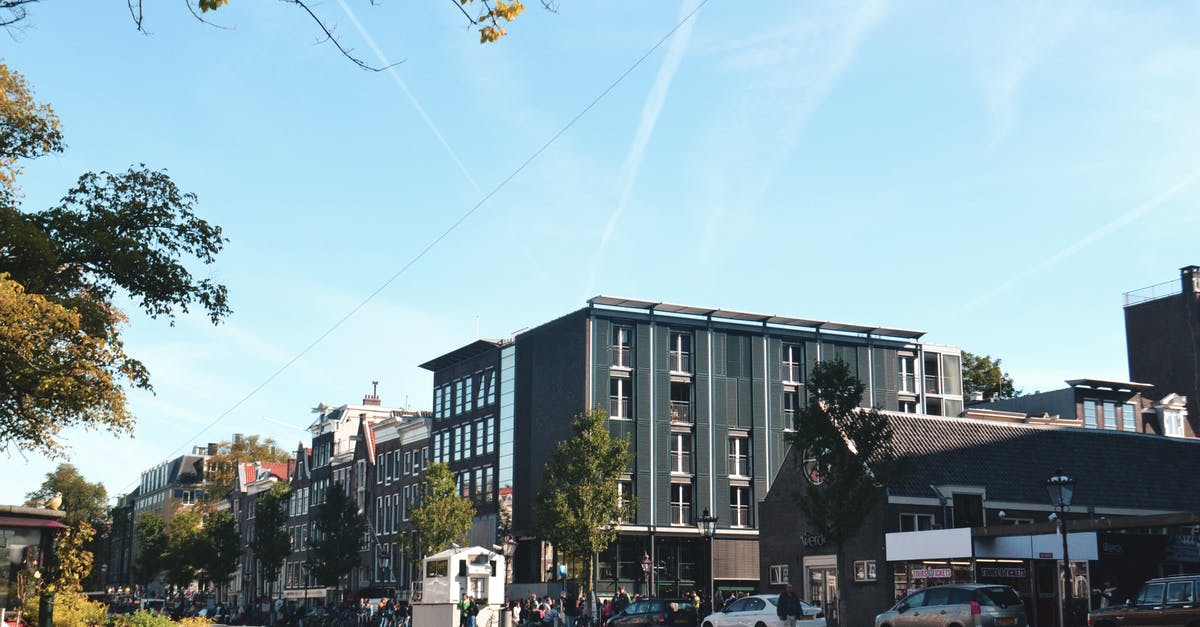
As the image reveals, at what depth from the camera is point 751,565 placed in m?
64.2

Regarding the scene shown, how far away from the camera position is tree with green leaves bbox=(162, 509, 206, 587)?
103000 millimetres

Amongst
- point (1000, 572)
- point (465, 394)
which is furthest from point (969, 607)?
point (465, 394)

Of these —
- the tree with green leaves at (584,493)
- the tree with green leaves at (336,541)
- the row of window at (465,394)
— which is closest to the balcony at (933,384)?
the tree with green leaves at (584,493)

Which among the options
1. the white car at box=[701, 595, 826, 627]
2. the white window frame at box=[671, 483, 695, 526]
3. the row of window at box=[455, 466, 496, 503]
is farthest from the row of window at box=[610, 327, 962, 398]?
the white car at box=[701, 595, 826, 627]

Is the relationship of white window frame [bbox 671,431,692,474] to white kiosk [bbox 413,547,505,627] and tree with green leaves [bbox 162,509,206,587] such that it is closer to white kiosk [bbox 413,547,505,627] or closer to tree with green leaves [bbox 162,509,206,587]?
white kiosk [bbox 413,547,505,627]

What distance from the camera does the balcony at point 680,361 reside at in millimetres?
65488

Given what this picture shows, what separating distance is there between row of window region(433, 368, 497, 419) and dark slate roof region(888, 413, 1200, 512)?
32398 millimetres

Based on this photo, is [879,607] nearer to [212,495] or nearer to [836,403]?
[836,403]

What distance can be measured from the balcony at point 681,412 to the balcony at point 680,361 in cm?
176

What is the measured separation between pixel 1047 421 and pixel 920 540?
3037 centimetres

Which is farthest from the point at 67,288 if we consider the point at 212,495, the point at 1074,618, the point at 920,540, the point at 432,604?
the point at 212,495

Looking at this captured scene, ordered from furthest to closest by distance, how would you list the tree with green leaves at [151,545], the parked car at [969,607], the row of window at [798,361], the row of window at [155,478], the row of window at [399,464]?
the row of window at [155,478] → the tree with green leaves at [151,545] → the row of window at [399,464] → the row of window at [798,361] → the parked car at [969,607]

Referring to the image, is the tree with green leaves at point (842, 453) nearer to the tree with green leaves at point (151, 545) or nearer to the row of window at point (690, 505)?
the row of window at point (690, 505)

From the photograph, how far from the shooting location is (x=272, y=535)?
8756 centimetres
